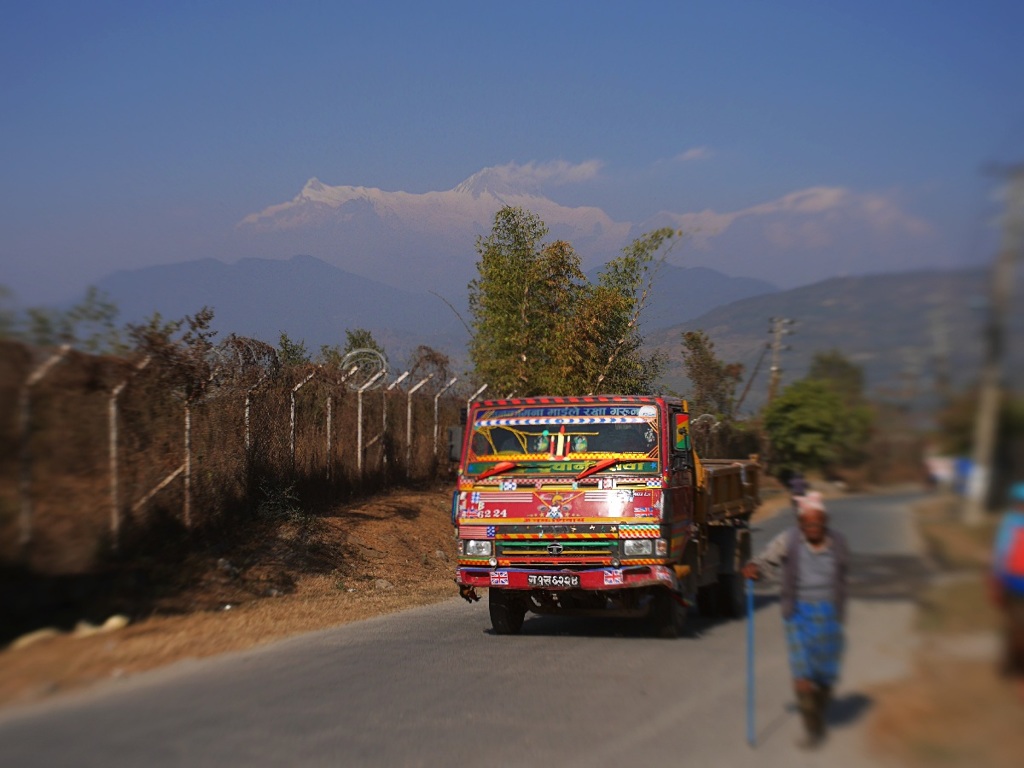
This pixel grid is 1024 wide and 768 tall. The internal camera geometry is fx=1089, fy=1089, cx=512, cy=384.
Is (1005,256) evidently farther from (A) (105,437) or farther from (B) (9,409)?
(A) (105,437)

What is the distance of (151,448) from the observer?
13891 mm

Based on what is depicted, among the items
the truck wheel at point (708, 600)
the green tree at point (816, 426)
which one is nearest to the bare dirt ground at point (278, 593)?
the truck wheel at point (708, 600)

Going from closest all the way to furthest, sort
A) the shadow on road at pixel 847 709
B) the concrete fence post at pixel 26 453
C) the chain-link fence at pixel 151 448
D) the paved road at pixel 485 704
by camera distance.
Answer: the shadow on road at pixel 847 709 < the paved road at pixel 485 704 < the concrete fence post at pixel 26 453 < the chain-link fence at pixel 151 448

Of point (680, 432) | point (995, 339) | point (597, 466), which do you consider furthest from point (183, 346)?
point (995, 339)

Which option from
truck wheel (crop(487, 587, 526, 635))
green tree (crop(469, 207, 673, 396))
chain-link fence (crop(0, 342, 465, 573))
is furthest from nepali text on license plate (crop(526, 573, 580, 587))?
green tree (crop(469, 207, 673, 396))

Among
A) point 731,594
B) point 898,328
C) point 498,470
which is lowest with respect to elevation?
point 731,594

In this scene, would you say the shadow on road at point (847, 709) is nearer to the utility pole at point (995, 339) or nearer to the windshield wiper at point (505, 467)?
the utility pole at point (995, 339)

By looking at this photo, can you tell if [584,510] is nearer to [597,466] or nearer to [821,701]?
[597,466]

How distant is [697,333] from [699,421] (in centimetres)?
388

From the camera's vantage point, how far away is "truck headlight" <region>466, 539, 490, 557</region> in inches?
464

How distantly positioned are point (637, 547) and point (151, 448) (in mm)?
→ 6556

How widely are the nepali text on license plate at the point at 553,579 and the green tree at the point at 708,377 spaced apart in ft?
Result: 16.1

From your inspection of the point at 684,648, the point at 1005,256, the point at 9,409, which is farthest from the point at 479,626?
the point at 1005,256

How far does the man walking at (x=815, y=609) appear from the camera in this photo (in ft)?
22.1
